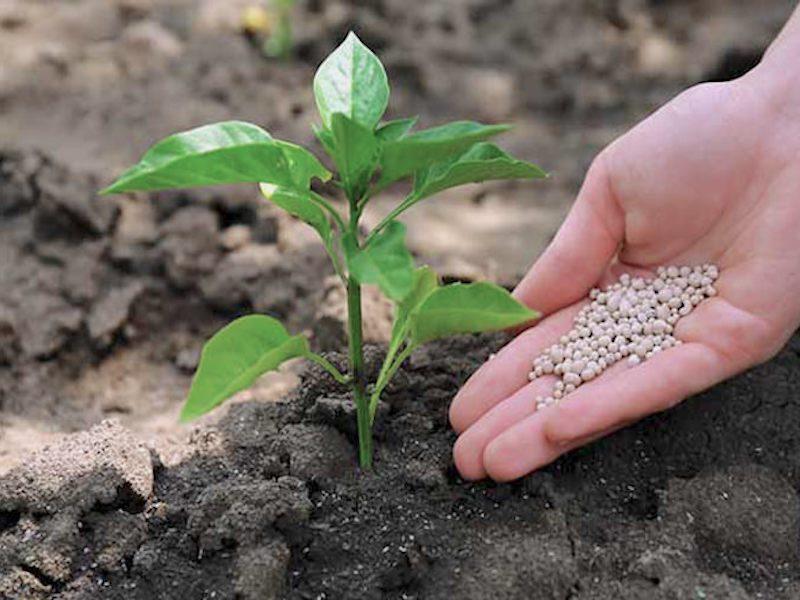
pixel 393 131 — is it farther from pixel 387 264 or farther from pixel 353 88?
pixel 387 264

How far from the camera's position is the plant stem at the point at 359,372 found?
184cm

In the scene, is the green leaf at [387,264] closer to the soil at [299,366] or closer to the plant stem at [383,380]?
the plant stem at [383,380]

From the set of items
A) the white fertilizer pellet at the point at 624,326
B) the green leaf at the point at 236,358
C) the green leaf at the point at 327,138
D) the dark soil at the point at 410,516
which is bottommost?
the dark soil at the point at 410,516

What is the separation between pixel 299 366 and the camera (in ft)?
8.15

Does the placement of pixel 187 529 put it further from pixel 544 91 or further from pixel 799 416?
pixel 544 91

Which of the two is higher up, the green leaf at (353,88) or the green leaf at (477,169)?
the green leaf at (353,88)

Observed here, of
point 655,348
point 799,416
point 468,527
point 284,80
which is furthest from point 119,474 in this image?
point 284,80

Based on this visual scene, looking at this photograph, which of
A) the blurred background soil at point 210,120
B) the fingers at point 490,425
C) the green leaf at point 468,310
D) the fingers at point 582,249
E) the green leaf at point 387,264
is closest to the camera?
the green leaf at point 387,264

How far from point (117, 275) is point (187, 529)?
1178 millimetres

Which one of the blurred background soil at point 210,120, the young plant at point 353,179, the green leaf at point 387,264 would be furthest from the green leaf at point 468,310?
the blurred background soil at point 210,120

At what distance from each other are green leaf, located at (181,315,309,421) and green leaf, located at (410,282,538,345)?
0.20 metres

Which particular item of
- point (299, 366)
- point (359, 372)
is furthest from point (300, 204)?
point (299, 366)

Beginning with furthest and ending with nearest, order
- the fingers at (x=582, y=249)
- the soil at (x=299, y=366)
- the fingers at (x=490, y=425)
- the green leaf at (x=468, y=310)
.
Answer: the fingers at (x=582, y=249), the fingers at (x=490, y=425), the soil at (x=299, y=366), the green leaf at (x=468, y=310)

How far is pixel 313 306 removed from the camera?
2.74m
